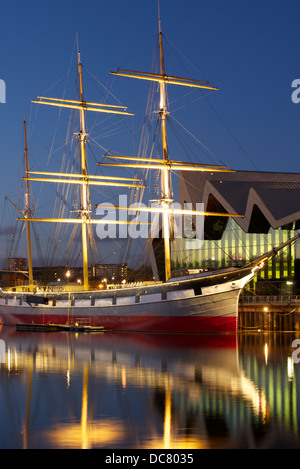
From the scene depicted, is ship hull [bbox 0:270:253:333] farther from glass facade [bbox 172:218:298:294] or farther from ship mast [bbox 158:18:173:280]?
glass facade [bbox 172:218:298:294]

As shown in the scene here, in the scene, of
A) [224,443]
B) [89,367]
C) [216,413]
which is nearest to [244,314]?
[89,367]

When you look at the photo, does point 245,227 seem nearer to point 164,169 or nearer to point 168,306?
point 164,169

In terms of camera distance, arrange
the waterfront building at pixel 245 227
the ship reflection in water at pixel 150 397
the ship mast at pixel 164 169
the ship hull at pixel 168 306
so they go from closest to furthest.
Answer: the ship reflection in water at pixel 150 397 < the ship hull at pixel 168 306 < the ship mast at pixel 164 169 < the waterfront building at pixel 245 227

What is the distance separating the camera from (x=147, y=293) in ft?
159

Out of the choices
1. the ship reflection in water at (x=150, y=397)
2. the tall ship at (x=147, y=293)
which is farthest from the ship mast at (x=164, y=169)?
the ship reflection in water at (x=150, y=397)

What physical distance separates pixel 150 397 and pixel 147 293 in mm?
27590

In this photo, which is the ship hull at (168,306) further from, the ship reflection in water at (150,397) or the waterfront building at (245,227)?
the waterfront building at (245,227)

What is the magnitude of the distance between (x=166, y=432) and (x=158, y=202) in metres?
39.0

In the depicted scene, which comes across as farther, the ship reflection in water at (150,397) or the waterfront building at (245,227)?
the waterfront building at (245,227)

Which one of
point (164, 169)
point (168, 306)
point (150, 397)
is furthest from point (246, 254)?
point (150, 397)

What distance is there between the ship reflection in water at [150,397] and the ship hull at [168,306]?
809cm

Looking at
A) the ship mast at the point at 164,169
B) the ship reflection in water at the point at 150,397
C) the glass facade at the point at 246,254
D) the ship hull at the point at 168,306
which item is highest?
the ship mast at the point at 164,169

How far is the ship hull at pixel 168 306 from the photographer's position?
1791 inches

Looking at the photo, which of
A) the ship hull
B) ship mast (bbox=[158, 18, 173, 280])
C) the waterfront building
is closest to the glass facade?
the waterfront building
